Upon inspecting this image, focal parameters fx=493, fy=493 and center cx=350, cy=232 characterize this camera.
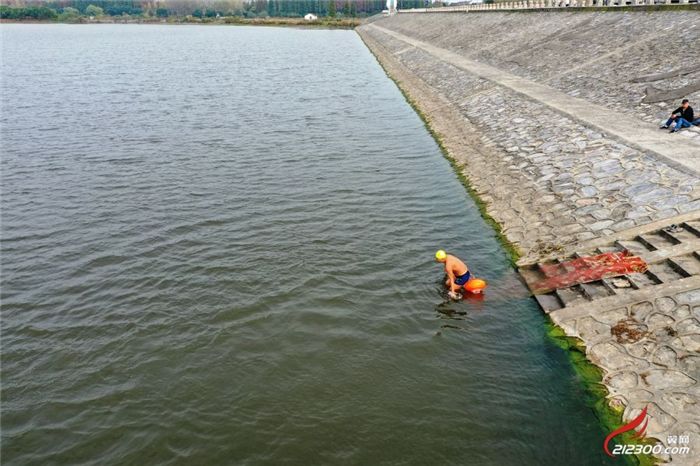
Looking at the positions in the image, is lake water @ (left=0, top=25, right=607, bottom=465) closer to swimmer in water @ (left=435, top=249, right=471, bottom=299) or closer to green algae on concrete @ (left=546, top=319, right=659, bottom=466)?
green algae on concrete @ (left=546, top=319, right=659, bottom=466)

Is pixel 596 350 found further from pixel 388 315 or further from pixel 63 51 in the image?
pixel 63 51

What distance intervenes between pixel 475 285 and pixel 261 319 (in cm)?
583

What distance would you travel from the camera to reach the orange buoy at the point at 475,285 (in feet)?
44.3

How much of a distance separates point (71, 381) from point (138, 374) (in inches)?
54.6

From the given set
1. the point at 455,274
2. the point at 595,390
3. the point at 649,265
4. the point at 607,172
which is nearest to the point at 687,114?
the point at 607,172

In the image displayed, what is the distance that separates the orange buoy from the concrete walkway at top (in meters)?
7.61

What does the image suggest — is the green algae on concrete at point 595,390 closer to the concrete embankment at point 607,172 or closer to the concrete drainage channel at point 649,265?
the concrete embankment at point 607,172

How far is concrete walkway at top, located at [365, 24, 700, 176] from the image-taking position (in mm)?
16516

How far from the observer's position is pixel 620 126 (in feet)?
67.9

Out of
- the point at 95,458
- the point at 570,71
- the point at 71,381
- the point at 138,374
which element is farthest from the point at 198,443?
the point at 570,71

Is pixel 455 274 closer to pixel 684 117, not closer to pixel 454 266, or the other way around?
Result: pixel 454 266

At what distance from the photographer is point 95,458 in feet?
29.2

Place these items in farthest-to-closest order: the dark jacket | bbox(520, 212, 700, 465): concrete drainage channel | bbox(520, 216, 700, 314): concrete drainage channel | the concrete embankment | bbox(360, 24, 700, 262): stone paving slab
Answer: the dark jacket
bbox(360, 24, 700, 262): stone paving slab
bbox(520, 216, 700, 314): concrete drainage channel
the concrete embankment
bbox(520, 212, 700, 465): concrete drainage channel

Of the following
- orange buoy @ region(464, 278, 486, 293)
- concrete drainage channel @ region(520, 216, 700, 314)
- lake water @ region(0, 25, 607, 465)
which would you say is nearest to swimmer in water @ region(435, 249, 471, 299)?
orange buoy @ region(464, 278, 486, 293)
